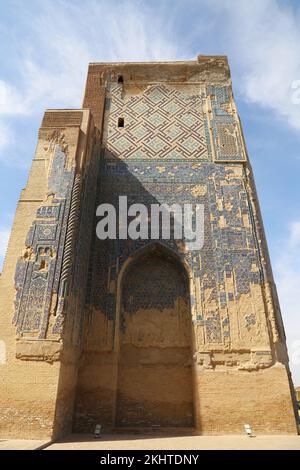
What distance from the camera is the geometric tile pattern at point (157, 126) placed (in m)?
8.23

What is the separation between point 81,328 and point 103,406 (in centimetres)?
133

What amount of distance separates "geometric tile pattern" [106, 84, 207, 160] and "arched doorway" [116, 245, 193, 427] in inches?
104

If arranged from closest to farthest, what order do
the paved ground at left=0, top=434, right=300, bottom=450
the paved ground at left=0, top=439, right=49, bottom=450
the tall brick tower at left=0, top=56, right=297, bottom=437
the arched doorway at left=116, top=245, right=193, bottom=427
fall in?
the paved ground at left=0, top=439, right=49, bottom=450, the paved ground at left=0, top=434, right=300, bottom=450, the tall brick tower at left=0, top=56, right=297, bottom=437, the arched doorway at left=116, top=245, right=193, bottom=427

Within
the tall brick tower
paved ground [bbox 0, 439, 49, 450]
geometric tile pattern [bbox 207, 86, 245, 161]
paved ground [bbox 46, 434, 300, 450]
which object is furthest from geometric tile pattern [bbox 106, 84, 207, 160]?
paved ground [bbox 0, 439, 49, 450]

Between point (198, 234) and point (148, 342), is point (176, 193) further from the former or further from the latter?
point (148, 342)

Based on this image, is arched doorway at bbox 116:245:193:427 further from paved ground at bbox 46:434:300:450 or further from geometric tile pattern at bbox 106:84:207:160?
geometric tile pattern at bbox 106:84:207:160

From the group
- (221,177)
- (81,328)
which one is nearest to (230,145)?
(221,177)

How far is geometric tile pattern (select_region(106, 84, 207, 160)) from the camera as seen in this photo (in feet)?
27.0

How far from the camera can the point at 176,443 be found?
4.51 meters

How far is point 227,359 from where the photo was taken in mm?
5762

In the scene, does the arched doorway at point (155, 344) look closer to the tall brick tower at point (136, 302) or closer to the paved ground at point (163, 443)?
the tall brick tower at point (136, 302)

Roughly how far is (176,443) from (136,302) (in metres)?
2.65

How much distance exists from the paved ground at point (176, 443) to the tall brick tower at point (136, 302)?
1.22 feet

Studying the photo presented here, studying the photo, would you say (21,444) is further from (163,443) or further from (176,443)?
(176,443)
